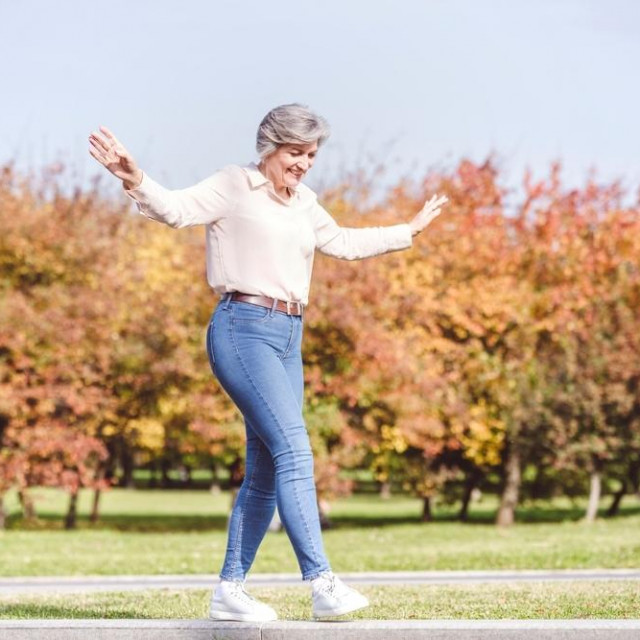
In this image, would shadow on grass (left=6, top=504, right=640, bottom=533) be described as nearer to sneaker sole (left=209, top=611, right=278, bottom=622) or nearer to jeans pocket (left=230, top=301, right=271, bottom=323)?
sneaker sole (left=209, top=611, right=278, bottom=622)

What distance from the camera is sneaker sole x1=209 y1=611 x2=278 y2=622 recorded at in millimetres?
5223

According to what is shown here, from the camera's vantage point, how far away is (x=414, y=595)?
324 inches

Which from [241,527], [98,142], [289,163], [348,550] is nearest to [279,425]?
[241,527]

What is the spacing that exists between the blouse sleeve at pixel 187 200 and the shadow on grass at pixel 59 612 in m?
2.06

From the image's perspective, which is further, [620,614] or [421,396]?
[421,396]

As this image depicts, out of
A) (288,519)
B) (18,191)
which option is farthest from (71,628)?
(18,191)

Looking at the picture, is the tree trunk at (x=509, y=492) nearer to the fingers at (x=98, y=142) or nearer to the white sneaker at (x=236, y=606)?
the white sneaker at (x=236, y=606)

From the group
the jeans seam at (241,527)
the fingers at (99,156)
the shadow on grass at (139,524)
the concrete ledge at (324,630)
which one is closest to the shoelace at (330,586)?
the concrete ledge at (324,630)

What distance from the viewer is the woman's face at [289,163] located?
5.37 meters

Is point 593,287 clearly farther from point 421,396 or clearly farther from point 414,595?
point 414,595

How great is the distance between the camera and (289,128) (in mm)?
5281

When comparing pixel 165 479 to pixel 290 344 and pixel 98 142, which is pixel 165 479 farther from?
pixel 98 142

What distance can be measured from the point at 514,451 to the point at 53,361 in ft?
40.3

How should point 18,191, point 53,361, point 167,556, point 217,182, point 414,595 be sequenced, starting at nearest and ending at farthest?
point 217,182 < point 414,595 < point 167,556 < point 53,361 < point 18,191
